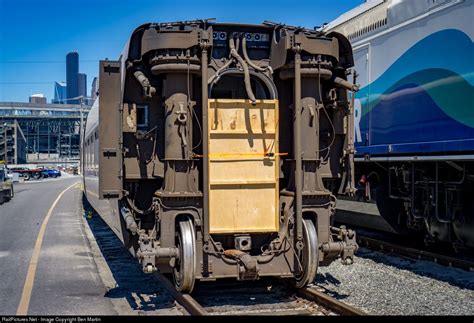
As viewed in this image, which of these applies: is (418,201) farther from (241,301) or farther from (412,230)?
(241,301)

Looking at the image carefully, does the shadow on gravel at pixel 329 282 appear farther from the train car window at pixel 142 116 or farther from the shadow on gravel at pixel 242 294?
the train car window at pixel 142 116

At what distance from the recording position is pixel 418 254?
405 inches

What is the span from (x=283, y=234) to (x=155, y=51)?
2858 millimetres

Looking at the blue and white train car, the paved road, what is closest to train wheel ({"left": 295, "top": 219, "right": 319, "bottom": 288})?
the paved road

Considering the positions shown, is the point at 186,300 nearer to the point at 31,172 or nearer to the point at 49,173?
the point at 31,172

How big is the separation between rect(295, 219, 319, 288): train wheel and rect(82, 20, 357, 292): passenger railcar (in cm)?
1

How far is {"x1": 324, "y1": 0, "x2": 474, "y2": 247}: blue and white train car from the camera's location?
29.9 feet

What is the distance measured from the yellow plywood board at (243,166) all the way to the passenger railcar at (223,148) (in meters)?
0.01

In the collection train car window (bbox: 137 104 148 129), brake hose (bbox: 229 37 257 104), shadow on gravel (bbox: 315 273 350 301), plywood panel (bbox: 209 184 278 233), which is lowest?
shadow on gravel (bbox: 315 273 350 301)

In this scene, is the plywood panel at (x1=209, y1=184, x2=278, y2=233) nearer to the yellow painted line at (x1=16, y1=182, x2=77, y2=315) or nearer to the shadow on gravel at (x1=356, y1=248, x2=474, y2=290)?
the yellow painted line at (x1=16, y1=182, x2=77, y2=315)

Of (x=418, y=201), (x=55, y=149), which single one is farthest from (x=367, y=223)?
(x=55, y=149)

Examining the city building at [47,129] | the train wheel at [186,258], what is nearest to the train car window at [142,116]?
the train wheel at [186,258]

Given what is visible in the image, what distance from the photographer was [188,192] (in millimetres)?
7160

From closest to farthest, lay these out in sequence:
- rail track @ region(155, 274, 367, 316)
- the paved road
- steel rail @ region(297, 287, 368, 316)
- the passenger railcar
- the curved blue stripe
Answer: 1. steel rail @ region(297, 287, 368, 316)
2. rail track @ region(155, 274, 367, 316)
3. the passenger railcar
4. the paved road
5. the curved blue stripe
